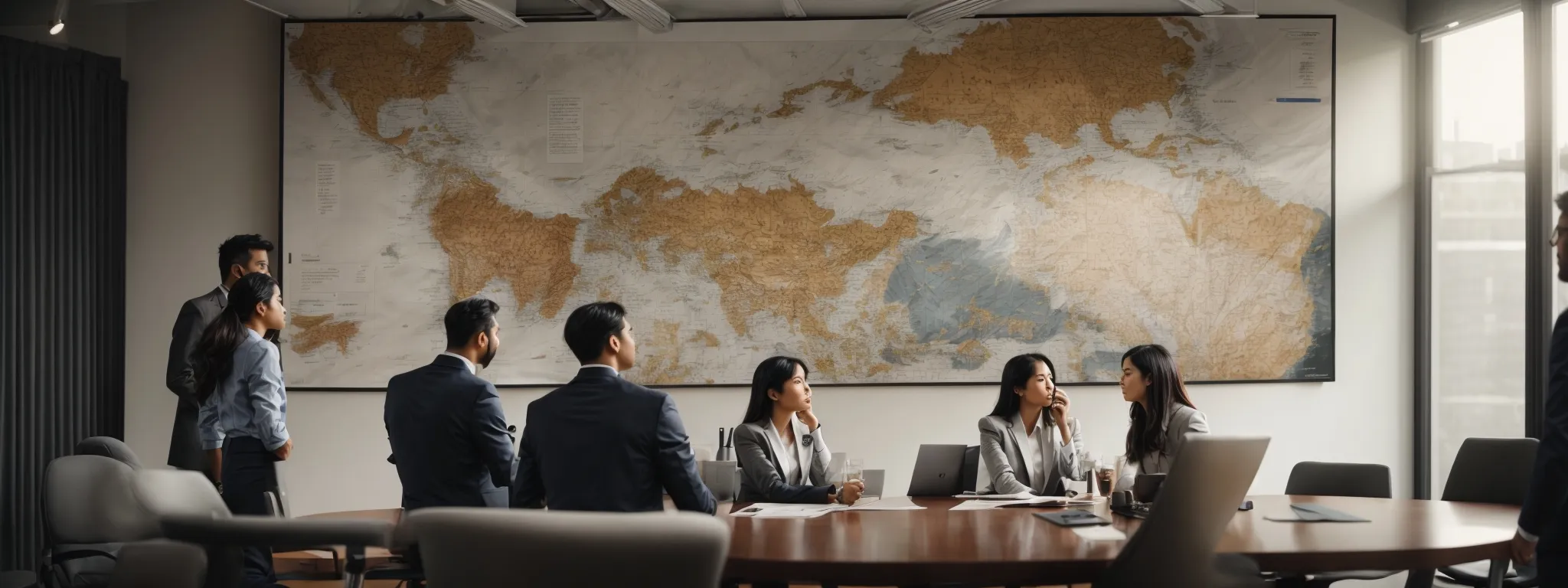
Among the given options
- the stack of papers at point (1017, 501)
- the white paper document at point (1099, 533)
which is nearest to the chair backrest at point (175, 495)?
the white paper document at point (1099, 533)

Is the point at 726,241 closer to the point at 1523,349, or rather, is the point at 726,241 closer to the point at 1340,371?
the point at 1340,371

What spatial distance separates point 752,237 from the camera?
227 inches

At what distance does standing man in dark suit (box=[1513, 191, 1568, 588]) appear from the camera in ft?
8.63

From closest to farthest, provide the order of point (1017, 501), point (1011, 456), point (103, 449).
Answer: point (1017, 501)
point (103, 449)
point (1011, 456)

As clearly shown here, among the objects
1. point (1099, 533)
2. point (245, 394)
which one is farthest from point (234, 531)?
point (245, 394)

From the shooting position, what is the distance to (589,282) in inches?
227

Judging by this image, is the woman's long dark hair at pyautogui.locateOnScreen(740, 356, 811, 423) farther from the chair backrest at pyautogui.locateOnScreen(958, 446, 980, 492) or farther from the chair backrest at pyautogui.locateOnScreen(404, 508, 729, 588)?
the chair backrest at pyautogui.locateOnScreen(404, 508, 729, 588)

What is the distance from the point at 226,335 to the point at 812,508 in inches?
89.0

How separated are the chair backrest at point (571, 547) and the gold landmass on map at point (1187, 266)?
4424 millimetres

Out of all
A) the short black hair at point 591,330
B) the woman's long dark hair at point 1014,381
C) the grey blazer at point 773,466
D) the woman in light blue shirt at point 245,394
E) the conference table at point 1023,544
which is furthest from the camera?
the woman's long dark hair at point 1014,381

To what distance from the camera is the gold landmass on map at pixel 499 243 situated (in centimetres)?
575

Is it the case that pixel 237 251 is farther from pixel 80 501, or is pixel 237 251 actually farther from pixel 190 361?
pixel 80 501

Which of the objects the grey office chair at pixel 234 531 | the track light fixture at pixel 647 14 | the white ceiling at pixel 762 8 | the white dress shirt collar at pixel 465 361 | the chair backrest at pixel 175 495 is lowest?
the grey office chair at pixel 234 531

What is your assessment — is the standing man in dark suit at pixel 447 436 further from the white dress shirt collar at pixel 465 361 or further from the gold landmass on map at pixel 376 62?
the gold landmass on map at pixel 376 62
